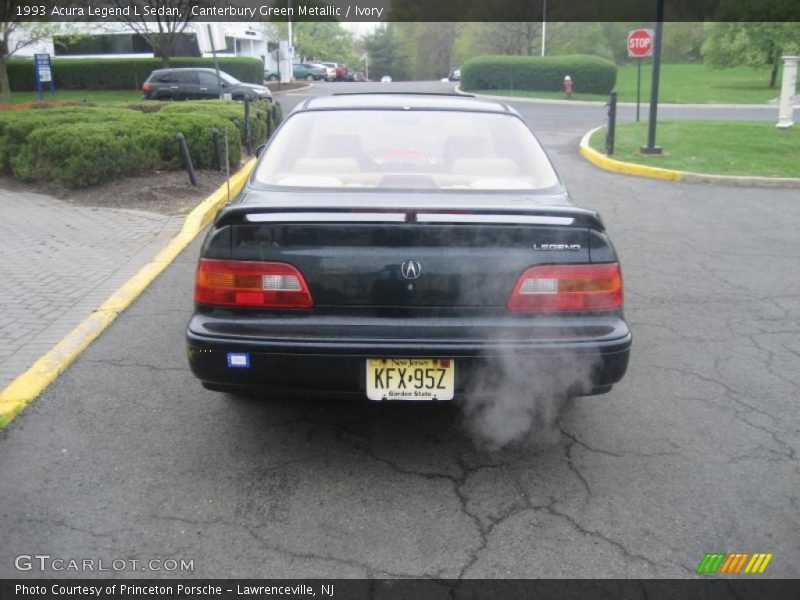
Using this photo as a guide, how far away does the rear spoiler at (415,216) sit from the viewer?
3.19 meters

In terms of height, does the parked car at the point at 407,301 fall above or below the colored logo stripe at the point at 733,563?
above

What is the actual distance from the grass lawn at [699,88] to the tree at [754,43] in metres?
1.39

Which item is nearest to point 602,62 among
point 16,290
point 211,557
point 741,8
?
point 741,8

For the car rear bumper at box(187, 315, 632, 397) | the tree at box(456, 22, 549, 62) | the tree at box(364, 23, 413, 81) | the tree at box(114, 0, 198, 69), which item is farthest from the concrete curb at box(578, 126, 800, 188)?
the tree at box(364, 23, 413, 81)

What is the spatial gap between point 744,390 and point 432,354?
2.18 metres

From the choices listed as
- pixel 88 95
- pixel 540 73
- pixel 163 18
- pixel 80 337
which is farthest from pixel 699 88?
pixel 80 337

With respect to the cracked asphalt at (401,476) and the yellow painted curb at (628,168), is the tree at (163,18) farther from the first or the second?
the cracked asphalt at (401,476)

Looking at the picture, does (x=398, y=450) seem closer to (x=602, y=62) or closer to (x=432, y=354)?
(x=432, y=354)

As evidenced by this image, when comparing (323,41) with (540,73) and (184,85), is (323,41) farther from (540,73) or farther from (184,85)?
(184,85)

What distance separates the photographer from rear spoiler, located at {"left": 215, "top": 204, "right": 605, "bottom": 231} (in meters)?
3.19

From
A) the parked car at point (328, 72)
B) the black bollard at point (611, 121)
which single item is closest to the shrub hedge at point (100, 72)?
the parked car at point (328, 72)

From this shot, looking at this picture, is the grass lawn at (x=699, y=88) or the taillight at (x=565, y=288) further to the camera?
the grass lawn at (x=699, y=88)

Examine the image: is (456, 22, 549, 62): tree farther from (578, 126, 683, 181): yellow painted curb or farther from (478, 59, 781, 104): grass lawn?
(578, 126, 683, 181): yellow painted curb

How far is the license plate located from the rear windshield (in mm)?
1061
